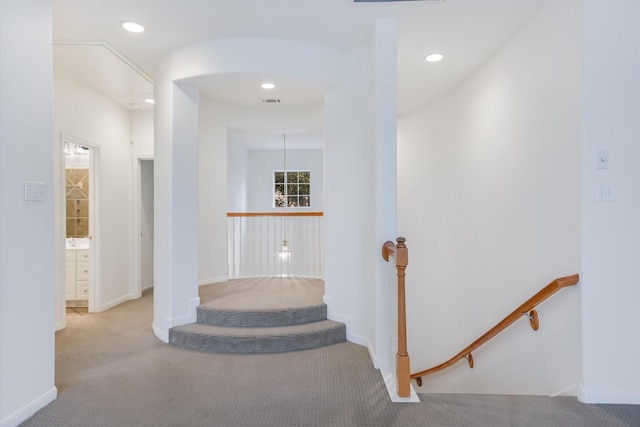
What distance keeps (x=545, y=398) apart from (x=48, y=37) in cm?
385

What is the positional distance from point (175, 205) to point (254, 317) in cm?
129

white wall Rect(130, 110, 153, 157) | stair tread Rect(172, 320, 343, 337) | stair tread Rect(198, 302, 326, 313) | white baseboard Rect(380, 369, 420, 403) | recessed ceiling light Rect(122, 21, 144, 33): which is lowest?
white baseboard Rect(380, 369, 420, 403)

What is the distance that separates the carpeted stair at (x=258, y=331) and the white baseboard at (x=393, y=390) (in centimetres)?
78

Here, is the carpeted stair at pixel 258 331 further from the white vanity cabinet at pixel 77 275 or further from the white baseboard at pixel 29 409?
the white vanity cabinet at pixel 77 275

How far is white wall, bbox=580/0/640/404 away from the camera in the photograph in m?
2.18

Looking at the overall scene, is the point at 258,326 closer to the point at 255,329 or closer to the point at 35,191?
the point at 255,329

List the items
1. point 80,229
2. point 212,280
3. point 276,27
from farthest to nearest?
point 80,229 → point 212,280 → point 276,27

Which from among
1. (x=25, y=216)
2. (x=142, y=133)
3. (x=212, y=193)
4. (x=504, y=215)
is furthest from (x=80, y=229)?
(x=504, y=215)

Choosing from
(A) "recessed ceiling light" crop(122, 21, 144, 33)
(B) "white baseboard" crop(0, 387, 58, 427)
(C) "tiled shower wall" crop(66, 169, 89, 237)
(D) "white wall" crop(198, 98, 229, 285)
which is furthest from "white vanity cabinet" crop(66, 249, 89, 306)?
(A) "recessed ceiling light" crop(122, 21, 144, 33)

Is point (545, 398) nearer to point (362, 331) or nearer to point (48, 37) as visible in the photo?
point (362, 331)

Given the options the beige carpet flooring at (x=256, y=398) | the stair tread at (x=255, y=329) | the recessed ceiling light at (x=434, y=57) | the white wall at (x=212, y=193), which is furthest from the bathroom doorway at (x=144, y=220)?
the recessed ceiling light at (x=434, y=57)

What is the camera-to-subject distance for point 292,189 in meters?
8.69

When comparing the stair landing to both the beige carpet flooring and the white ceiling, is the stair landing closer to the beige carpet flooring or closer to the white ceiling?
the beige carpet flooring

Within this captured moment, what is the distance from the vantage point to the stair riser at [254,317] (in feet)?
11.1
